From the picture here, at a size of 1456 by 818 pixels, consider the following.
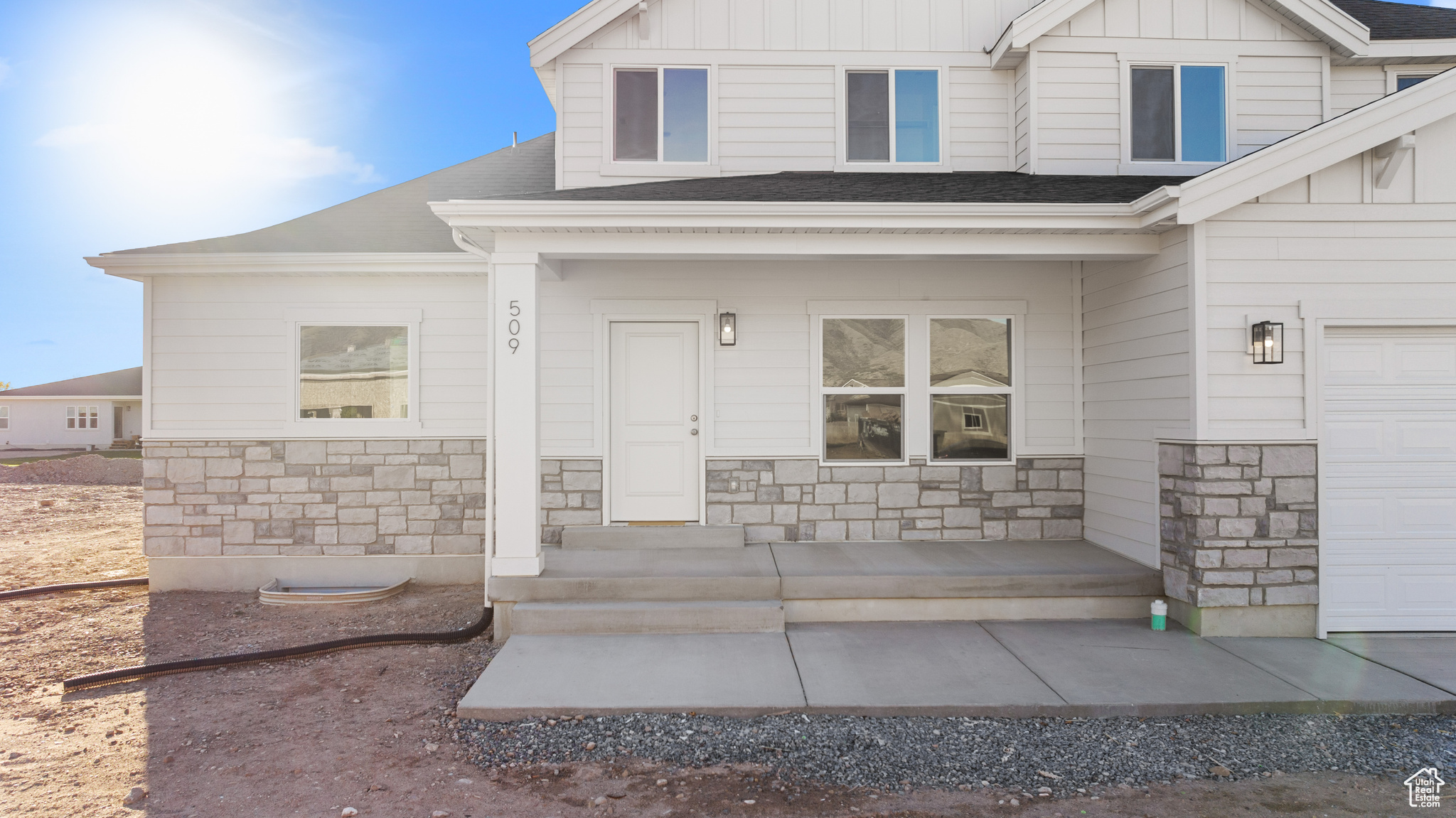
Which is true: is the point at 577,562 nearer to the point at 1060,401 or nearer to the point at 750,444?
the point at 750,444

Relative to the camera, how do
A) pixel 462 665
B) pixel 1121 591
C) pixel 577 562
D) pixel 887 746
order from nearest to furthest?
pixel 887 746, pixel 462 665, pixel 1121 591, pixel 577 562

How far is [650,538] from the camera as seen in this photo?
633cm

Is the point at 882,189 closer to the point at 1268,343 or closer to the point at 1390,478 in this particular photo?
the point at 1268,343

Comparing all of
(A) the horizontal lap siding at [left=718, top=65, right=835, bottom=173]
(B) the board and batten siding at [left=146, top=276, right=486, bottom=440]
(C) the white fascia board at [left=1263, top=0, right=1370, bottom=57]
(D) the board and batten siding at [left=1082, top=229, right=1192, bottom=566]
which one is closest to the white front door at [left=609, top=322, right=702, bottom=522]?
(B) the board and batten siding at [left=146, top=276, right=486, bottom=440]

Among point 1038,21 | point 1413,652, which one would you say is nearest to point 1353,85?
point 1038,21

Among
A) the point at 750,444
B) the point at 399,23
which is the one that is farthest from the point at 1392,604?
the point at 399,23

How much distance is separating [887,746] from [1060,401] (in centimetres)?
423

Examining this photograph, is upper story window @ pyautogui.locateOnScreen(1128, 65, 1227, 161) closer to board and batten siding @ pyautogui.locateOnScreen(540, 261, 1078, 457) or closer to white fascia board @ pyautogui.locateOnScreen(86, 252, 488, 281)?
board and batten siding @ pyautogui.locateOnScreen(540, 261, 1078, 457)

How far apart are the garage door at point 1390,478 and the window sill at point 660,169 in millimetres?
5244

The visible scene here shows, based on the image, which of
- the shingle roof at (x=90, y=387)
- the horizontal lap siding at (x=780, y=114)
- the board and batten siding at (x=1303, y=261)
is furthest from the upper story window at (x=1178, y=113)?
the shingle roof at (x=90, y=387)

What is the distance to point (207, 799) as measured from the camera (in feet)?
10.3

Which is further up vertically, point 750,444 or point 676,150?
point 676,150

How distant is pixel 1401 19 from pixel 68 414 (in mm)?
40009

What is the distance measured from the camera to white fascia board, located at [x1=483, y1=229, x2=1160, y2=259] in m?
5.30
